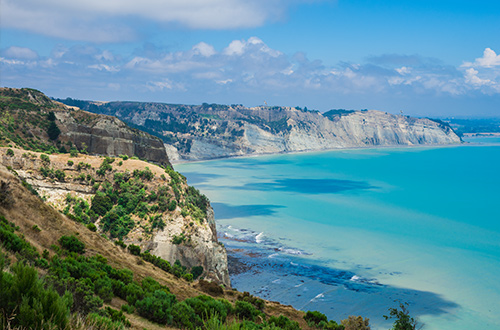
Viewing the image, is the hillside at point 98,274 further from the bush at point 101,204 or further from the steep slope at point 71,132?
the steep slope at point 71,132

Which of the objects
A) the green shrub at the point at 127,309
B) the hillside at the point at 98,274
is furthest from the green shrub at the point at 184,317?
the green shrub at the point at 127,309

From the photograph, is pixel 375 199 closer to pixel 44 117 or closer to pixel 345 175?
pixel 345 175

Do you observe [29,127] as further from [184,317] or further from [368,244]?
[368,244]

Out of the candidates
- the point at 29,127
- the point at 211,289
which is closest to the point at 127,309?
the point at 211,289

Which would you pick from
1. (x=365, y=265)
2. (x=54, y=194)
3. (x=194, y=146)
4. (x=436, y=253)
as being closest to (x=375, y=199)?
(x=436, y=253)

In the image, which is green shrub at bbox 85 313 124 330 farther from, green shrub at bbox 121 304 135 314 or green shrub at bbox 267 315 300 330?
green shrub at bbox 267 315 300 330

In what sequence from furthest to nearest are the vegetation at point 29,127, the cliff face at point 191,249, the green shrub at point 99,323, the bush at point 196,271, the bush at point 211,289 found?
1. the vegetation at point 29,127
2. the cliff face at point 191,249
3. the bush at point 196,271
4. the bush at point 211,289
5. the green shrub at point 99,323
